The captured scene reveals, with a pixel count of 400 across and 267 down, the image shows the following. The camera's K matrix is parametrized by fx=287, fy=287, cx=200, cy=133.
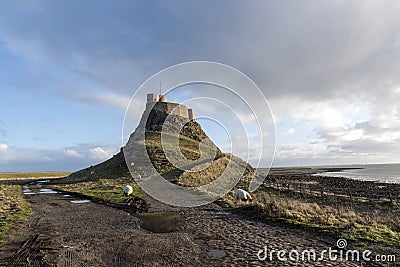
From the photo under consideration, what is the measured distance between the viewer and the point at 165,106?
104375 mm

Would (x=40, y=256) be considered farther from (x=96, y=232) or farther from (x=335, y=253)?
(x=335, y=253)

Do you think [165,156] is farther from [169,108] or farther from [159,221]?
[159,221]

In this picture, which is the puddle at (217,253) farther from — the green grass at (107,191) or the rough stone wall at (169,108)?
the rough stone wall at (169,108)

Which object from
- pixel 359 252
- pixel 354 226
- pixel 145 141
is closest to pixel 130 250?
pixel 359 252

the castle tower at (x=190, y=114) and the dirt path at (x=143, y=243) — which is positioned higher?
the castle tower at (x=190, y=114)

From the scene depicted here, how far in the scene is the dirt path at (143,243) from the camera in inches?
384

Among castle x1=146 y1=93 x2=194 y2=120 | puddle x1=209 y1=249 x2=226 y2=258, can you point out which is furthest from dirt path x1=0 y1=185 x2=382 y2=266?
castle x1=146 y1=93 x2=194 y2=120

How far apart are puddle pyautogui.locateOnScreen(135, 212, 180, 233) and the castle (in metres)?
84.1

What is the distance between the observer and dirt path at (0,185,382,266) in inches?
384

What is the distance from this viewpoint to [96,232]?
14.2 m

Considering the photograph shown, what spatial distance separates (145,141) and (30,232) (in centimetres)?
6410

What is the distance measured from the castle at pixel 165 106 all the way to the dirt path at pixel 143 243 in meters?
86.9
